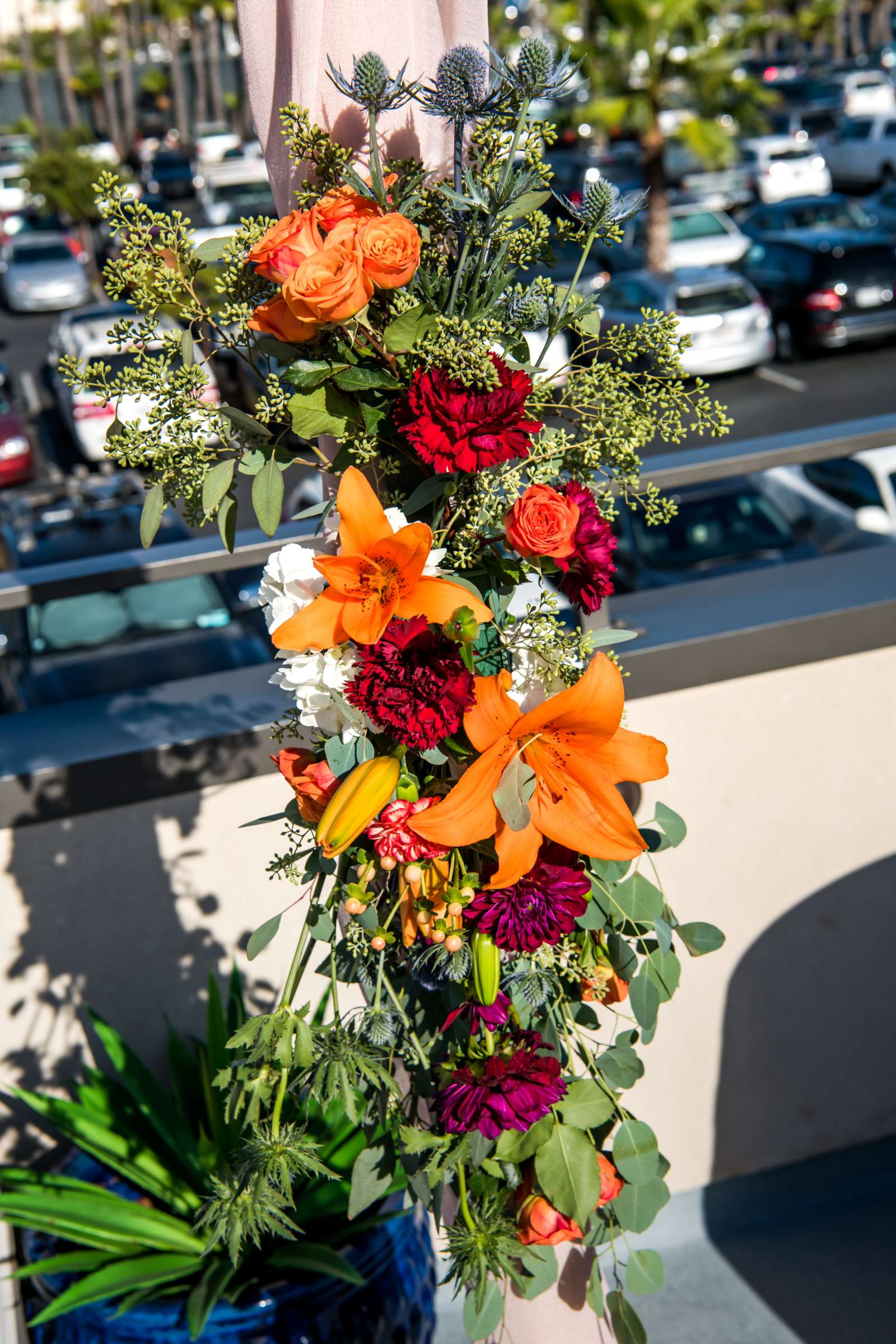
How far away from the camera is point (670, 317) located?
1.50 m

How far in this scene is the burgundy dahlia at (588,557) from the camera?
4.70 feet

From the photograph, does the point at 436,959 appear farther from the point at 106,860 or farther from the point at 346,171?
the point at 106,860

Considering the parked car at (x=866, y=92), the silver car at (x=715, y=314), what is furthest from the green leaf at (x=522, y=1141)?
the parked car at (x=866, y=92)

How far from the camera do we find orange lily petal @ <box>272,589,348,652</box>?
136 centimetres

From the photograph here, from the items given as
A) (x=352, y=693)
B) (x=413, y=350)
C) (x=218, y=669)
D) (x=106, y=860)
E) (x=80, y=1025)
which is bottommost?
(x=218, y=669)

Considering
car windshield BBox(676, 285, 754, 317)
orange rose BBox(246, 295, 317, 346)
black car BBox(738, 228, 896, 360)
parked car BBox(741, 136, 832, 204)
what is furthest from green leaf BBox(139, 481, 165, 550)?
parked car BBox(741, 136, 832, 204)

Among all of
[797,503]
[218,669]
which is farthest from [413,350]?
[797,503]

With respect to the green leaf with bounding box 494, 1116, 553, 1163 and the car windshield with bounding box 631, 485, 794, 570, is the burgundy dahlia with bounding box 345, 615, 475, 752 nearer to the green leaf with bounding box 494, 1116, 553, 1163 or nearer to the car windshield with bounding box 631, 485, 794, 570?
the green leaf with bounding box 494, 1116, 553, 1163

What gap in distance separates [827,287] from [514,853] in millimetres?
16760

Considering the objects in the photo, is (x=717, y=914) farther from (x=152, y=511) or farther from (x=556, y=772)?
(x=152, y=511)

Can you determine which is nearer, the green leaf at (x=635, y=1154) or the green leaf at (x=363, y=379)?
the green leaf at (x=363, y=379)

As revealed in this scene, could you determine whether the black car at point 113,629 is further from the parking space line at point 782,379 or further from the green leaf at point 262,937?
the parking space line at point 782,379

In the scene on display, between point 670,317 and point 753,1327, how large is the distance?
2.53 metres

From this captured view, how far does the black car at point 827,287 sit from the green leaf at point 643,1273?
1633 cm
